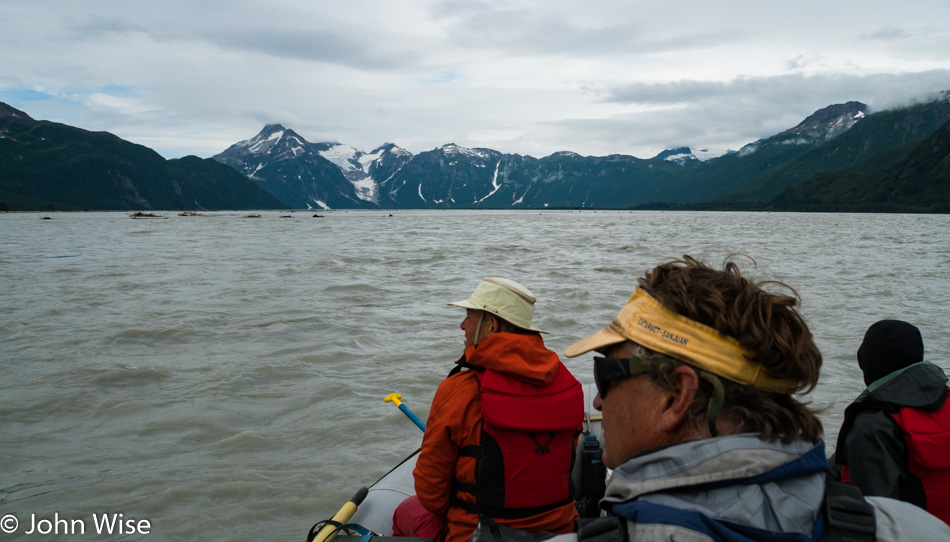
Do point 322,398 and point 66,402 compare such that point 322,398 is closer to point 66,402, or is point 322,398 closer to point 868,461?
point 66,402

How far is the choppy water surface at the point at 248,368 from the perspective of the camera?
6961 millimetres

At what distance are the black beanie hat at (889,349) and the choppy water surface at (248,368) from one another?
183 cm

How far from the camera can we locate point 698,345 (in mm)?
1752

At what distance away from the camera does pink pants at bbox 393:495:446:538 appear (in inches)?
160

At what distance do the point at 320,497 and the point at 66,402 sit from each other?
5.60 metres

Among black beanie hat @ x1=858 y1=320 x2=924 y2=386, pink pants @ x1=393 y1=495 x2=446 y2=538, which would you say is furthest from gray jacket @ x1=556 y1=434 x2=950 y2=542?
pink pants @ x1=393 y1=495 x2=446 y2=538

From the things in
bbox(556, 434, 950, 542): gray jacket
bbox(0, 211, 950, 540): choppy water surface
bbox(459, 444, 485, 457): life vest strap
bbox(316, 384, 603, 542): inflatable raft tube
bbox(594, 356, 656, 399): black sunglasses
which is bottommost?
bbox(0, 211, 950, 540): choppy water surface

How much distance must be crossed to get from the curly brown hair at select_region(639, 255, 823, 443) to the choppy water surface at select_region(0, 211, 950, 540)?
2.12 feet

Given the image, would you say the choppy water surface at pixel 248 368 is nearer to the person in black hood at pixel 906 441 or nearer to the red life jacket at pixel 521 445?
the red life jacket at pixel 521 445

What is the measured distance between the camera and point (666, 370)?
183 centimetres

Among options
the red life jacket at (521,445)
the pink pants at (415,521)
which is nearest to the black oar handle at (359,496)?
the pink pants at (415,521)

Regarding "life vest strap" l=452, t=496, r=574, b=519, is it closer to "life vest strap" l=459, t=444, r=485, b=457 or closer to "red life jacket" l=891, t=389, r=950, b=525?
"life vest strap" l=459, t=444, r=485, b=457

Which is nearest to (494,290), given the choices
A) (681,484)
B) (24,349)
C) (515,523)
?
(515,523)

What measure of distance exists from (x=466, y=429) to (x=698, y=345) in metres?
2.18
